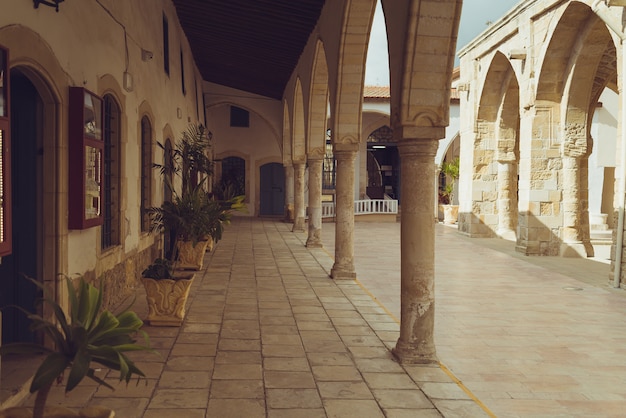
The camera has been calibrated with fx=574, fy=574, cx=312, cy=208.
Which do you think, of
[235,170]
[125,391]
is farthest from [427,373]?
Result: [235,170]

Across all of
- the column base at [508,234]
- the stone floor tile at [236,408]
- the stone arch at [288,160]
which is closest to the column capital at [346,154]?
the stone floor tile at [236,408]

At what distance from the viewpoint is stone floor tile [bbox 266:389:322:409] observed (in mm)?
3893

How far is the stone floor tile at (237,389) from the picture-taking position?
13.3 ft

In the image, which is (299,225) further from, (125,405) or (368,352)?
(125,405)

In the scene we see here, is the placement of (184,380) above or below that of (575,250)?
below

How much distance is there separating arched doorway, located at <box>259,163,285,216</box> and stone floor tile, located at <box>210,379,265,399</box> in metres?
A: 19.0

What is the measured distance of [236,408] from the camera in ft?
12.5

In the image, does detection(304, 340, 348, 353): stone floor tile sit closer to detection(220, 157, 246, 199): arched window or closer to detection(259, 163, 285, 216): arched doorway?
detection(220, 157, 246, 199): arched window

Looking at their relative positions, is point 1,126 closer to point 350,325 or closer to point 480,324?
point 350,325

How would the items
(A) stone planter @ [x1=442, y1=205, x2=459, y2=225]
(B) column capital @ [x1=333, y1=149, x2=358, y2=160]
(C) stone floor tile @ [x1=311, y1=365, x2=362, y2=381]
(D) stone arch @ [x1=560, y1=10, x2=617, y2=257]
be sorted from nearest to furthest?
(C) stone floor tile @ [x1=311, y1=365, x2=362, y2=381], (B) column capital @ [x1=333, y1=149, x2=358, y2=160], (D) stone arch @ [x1=560, y1=10, x2=617, y2=257], (A) stone planter @ [x1=442, y1=205, x2=459, y2=225]

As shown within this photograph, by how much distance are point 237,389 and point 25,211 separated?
2207 millimetres

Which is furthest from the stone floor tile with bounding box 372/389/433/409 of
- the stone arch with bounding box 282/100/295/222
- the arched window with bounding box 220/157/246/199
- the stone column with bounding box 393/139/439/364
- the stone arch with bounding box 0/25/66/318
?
the arched window with bounding box 220/157/246/199

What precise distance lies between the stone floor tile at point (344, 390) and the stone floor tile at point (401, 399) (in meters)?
0.08

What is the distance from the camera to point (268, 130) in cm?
2317
